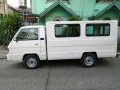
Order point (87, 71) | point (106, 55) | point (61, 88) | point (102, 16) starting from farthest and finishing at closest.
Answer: point (102, 16)
point (106, 55)
point (87, 71)
point (61, 88)

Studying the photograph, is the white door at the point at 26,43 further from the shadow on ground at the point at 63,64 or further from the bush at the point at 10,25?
the bush at the point at 10,25

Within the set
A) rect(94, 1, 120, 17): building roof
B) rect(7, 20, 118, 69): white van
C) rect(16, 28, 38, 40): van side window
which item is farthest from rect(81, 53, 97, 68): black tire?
rect(94, 1, 120, 17): building roof

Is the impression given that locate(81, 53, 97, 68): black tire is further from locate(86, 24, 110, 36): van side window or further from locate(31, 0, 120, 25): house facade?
locate(31, 0, 120, 25): house facade

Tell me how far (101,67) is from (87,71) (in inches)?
39.0

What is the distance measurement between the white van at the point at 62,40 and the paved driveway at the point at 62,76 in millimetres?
638

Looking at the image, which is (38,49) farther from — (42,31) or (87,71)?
(87,71)

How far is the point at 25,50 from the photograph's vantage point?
9383 millimetres

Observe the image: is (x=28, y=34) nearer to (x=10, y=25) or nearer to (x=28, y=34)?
(x=28, y=34)

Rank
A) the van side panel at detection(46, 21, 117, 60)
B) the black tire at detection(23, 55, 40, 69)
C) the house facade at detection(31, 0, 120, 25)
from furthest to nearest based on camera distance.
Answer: the house facade at detection(31, 0, 120, 25) < the black tire at detection(23, 55, 40, 69) < the van side panel at detection(46, 21, 117, 60)

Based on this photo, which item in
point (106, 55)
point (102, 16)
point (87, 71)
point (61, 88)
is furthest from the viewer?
point (102, 16)

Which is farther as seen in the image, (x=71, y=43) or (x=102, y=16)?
(x=102, y=16)

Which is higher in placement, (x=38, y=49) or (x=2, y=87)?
(x=38, y=49)

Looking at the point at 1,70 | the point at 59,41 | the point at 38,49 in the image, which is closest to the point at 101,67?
the point at 59,41

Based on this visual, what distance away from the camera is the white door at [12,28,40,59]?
9.34m
